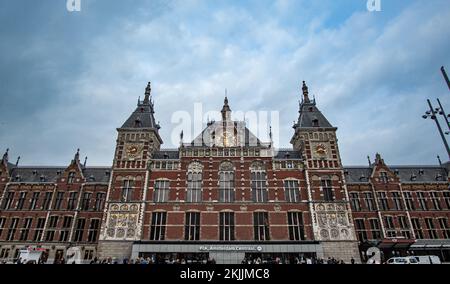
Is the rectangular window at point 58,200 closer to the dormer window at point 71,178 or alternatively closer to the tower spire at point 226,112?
the dormer window at point 71,178

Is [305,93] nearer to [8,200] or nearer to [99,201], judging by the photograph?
[99,201]

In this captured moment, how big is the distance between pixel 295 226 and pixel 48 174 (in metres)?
38.6

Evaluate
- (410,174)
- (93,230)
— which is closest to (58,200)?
(93,230)

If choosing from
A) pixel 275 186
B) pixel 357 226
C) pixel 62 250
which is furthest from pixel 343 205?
pixel 62 250

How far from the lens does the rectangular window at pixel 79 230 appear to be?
124ft

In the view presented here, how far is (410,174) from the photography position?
42.1 metres

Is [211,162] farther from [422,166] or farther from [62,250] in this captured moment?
[422,166]

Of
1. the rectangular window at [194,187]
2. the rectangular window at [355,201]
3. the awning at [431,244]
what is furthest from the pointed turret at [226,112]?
the awning at [431,244]

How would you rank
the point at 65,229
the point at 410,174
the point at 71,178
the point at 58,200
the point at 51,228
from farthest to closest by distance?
the point at 410,174 → the point at 71,178 → the point at 58,200 → the point at 51,228 → the point at 65,229

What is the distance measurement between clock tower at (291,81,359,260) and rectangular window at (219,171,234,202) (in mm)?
10051

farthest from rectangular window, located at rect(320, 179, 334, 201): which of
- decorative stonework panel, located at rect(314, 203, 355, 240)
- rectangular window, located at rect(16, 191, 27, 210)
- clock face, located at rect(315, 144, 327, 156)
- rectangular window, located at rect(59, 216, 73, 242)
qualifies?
rectangular window, located at rect(16, 191, 27, 210)

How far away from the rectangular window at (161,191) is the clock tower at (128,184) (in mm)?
1518

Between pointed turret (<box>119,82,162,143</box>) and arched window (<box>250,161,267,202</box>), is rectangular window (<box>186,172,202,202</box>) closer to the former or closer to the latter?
arched window (<box>250,161,267,202</box>)

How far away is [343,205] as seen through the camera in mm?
35062
